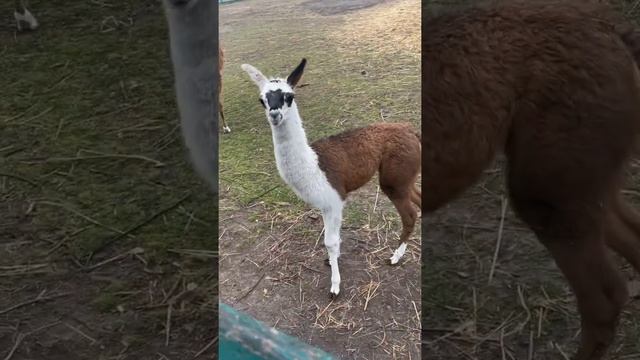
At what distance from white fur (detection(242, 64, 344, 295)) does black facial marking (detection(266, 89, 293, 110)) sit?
0.18 feet

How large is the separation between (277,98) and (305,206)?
269mm

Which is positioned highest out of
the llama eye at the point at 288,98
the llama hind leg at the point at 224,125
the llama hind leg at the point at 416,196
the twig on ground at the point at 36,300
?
the llama eye at the point at 288,98

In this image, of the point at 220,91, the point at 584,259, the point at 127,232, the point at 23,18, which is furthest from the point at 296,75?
the point at 23,18

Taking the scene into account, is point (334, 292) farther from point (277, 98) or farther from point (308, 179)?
point (277, 98)

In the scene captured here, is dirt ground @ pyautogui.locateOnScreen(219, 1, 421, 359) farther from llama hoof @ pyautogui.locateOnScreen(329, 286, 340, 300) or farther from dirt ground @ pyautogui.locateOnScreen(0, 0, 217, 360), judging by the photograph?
dirt ground @ pyautogui.locateOnScreen(0, 0, 217, 360)

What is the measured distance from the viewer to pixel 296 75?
1.37 meters

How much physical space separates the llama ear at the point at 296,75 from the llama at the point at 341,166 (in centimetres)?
5

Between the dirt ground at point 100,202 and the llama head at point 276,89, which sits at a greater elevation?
the llama head at point 276,89

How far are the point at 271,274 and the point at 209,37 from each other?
1.77ft

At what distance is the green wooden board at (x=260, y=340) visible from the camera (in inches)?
57.7

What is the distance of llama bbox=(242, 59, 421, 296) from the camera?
4.75 feet

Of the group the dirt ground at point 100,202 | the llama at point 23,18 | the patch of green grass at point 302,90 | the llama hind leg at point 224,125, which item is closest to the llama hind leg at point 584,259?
the patch of green grass at point 302,90

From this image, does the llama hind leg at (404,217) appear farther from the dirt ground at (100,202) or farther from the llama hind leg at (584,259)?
the dirt ground at (100,202)

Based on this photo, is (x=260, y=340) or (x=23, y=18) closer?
(x=260, y=340)
